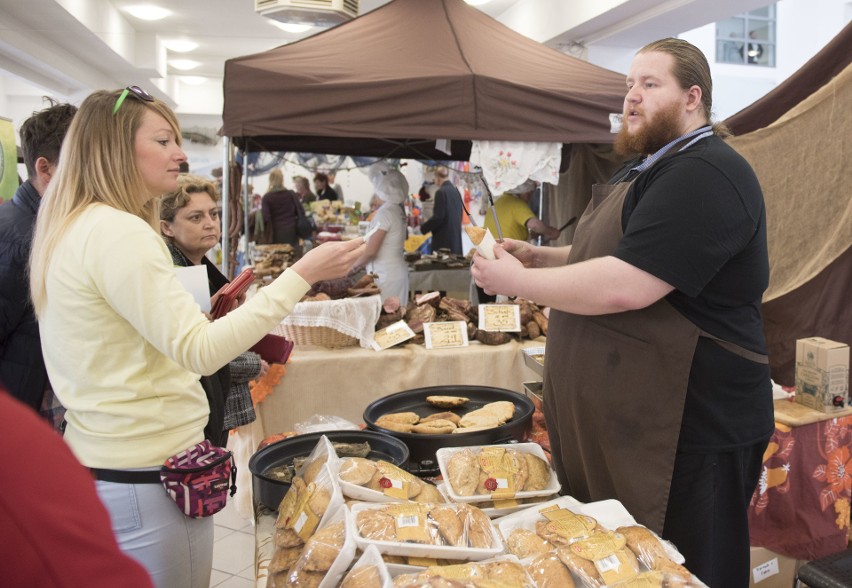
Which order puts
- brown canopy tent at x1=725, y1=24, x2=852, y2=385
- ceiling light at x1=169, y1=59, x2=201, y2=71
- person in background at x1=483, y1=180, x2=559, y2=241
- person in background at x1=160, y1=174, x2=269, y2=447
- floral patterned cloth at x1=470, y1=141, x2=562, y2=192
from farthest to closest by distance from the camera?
ceiling light at x1=169, y1=59, x2=201, y2=71 → person in background at x1=483, y1=180, x2=559, y2=241 → floral patterned cloth at x1=470, y1=141, x2=562, y2=192 → brown canopy tent at x1=725, y1=24, x2=852, y2=385 → person in background at x1=160, y1=174, x2=269, y2=447

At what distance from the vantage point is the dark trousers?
1.61 meters

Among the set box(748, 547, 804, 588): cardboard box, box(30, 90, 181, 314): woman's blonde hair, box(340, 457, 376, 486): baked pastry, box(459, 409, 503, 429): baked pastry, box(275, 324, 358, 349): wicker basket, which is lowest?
box(748, 547, 804, 588): cardboard box

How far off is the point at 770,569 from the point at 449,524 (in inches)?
77.3

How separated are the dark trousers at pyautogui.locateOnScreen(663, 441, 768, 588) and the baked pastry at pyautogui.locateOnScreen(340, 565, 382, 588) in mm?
838

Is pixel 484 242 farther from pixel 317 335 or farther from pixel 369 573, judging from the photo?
pixel 317 335

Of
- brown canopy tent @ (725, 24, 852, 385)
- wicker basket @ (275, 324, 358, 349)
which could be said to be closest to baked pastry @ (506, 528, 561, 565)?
wicker basket @ (275, 324, 358, 349)

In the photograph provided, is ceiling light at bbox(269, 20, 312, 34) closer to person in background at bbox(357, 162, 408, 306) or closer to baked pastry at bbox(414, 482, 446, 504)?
person in background at bbox(357, 162, 408, 306)

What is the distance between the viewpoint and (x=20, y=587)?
516mm

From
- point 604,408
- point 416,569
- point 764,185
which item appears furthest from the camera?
point 764,185

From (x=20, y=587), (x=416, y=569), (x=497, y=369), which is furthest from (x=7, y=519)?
(x=497, y=369)

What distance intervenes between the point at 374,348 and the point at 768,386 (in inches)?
81.8

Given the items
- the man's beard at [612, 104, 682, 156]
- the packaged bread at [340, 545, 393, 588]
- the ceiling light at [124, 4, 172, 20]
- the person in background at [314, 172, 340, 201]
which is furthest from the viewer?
the person in background at [314, 172, 340, 201]

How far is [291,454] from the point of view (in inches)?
74.1

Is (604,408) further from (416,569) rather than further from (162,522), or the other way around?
(162,522)
